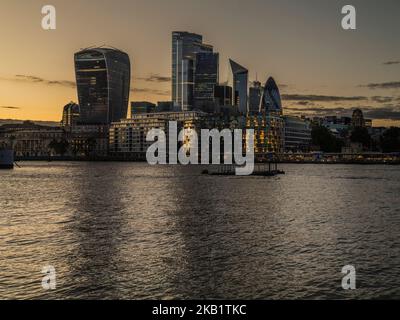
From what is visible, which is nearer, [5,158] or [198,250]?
[198,250]

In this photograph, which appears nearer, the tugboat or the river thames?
the river thames

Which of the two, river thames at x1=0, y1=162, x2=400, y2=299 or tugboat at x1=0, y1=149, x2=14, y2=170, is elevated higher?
tugboat at x1=0, y1=149, x2=14, y2=170

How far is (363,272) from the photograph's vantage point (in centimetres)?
2716

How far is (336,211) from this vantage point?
5672 cm

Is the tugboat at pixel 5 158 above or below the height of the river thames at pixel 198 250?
above

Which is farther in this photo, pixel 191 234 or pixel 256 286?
pixel 191 234

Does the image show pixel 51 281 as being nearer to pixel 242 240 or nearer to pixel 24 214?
pixel 242 240

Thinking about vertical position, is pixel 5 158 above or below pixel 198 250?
above

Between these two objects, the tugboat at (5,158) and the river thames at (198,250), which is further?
the tugboat at (5,158)
